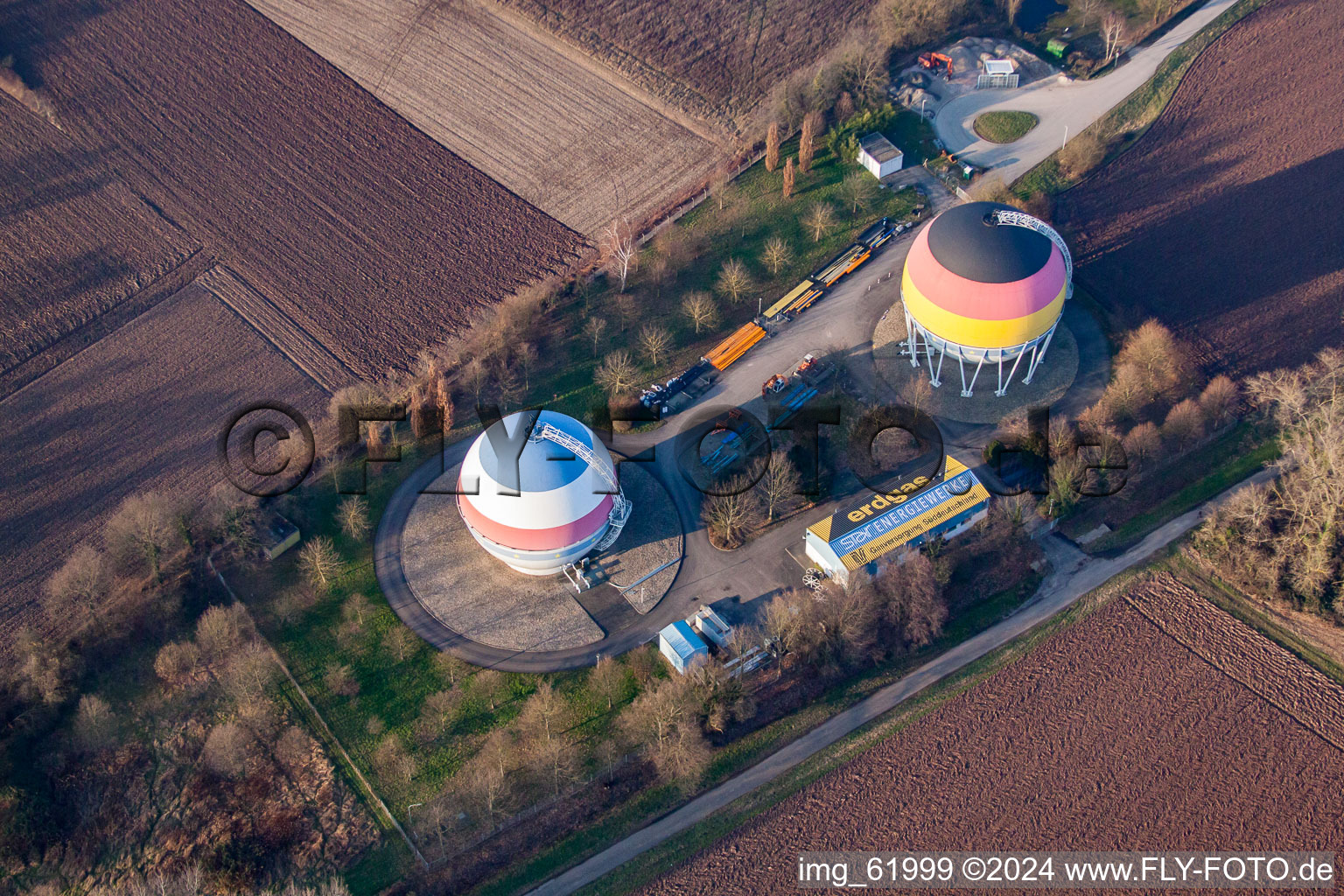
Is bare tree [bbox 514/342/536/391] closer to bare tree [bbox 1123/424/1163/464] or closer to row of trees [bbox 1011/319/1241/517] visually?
row of trees [bbox 1011/319/1241/517]

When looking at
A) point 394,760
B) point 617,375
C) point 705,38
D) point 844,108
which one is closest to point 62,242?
point 617,375

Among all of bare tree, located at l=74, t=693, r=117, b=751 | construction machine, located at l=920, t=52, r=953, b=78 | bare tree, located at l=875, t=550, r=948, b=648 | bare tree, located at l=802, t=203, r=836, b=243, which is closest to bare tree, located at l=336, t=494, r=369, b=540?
bare tree, located at l=74, t=693, r=117, b=751

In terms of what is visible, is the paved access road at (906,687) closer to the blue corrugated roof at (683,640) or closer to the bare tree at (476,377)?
the blue corrugated roof at (683,640)

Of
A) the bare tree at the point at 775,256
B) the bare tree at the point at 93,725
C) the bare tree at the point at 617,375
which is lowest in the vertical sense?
the bare tree at the point at 93,725

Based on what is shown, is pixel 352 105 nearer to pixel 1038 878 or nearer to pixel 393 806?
pixel 393 806

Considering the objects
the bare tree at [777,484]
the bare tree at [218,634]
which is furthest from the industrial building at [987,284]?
the bare tree at [218,634]
